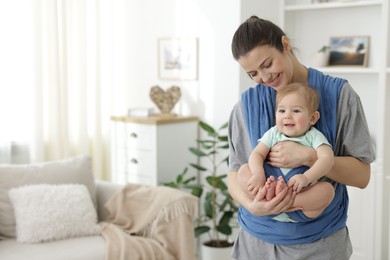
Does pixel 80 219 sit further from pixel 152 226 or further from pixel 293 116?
pixel 293 116

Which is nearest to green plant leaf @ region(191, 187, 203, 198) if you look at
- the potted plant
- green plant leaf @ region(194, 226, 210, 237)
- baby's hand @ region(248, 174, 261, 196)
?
the potted plant

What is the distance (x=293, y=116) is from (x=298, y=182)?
7.1 inches

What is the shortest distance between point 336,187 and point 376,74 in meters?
2.38

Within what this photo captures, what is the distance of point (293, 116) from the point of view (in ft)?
4.98

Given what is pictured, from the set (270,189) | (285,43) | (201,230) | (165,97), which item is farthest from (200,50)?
(270,189)

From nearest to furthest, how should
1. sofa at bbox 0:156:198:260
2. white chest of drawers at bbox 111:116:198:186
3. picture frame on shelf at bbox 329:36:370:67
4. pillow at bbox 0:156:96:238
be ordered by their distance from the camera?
sofa at bbox 0:156:198:260 < pillow at bbox 0:156:96:238 < picture frame on shelf at bbox 329:36:370:67 < white chest of drawers at bbox 111:116:198:186

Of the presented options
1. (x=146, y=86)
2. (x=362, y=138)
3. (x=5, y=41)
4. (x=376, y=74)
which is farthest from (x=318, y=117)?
(x=146, y=86)

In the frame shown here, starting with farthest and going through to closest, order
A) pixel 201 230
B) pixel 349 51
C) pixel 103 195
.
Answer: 1. pixel 349 51
2. pixel 201 230
3. pixel 103 195

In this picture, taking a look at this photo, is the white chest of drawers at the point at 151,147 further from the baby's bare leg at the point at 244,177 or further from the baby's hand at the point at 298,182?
the baby's hand at the point at 298,182

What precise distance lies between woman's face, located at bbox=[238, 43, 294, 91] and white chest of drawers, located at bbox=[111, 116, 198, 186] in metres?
2.32

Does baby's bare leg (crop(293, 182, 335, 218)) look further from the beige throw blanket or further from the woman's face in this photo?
the beige throw blanket

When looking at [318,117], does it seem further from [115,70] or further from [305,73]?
[115,70]

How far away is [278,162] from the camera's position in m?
1.53

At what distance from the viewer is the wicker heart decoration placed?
13.3ft
